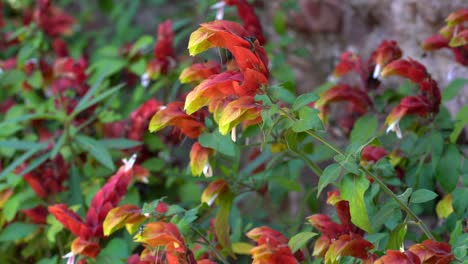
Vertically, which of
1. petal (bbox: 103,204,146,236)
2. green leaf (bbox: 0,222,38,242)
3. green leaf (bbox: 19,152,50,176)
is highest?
petal (bbox: 103,204,146,236)

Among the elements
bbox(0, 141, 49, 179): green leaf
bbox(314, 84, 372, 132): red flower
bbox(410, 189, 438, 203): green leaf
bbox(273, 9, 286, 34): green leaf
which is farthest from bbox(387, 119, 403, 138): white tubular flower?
bbox(273, 9, 286, 34): green leaf

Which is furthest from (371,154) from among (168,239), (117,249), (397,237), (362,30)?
(362,30)

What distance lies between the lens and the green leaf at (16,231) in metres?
1.99

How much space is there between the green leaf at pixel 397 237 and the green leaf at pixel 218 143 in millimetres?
380

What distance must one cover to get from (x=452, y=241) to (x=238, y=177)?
0.70 metres

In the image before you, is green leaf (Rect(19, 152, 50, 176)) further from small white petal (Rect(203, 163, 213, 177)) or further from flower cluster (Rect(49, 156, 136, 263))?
small white petal (Rect(203, 163, 213, 177))

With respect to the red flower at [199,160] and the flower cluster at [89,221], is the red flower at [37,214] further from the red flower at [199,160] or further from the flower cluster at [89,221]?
the red flower at [199,160]

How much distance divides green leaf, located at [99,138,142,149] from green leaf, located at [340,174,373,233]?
868 mm

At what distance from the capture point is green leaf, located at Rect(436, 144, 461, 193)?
170 centimetres

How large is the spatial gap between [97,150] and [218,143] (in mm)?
566

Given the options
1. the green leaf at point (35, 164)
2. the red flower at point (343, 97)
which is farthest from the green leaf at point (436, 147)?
the green leaf at point (35, 164)

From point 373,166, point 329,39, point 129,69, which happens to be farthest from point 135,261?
point 329,39

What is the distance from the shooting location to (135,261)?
165 cm

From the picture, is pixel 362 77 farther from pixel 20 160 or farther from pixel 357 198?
pixel 20 160
